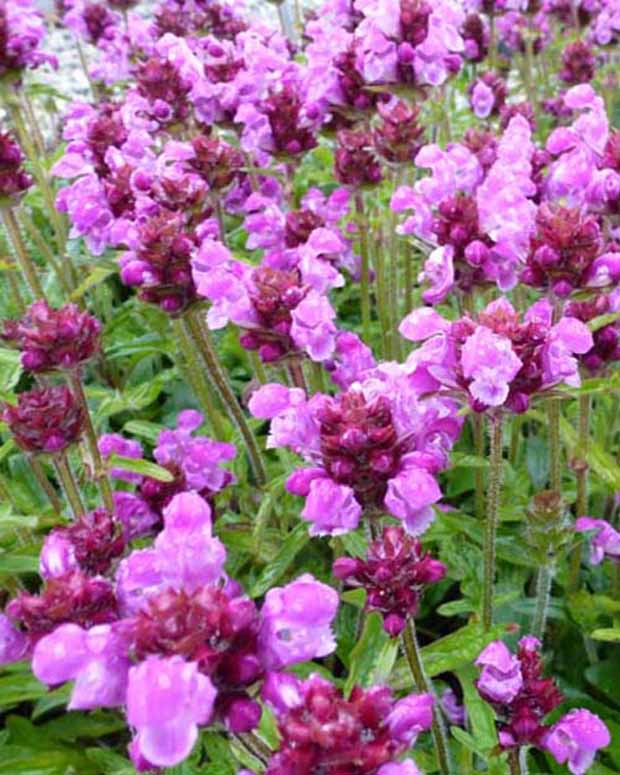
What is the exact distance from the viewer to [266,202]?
9.41ft

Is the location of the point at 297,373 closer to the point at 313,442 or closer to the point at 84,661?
the point at 313,442

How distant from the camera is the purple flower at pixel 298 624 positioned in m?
1.24

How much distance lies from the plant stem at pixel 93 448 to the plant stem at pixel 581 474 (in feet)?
3.69

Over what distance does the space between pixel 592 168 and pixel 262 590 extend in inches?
48.7

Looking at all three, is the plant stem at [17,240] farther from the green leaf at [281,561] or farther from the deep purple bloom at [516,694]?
the deep purple bloom at [516,694]

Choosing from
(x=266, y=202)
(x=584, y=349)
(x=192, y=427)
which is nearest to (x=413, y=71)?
(x=266, y=202)

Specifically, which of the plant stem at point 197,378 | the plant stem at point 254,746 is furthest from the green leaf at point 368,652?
the plant stem at point 197,378

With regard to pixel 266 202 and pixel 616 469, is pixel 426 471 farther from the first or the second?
pixel 266 202

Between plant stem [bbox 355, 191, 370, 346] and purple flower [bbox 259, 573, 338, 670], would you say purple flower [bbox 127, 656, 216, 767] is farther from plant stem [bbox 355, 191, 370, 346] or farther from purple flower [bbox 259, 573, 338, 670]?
plant stem [bbox 355, 191, 370, 346]

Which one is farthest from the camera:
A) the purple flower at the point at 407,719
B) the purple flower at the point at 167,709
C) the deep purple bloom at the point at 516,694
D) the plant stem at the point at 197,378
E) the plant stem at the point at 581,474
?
the plant stem at the point at 197,378

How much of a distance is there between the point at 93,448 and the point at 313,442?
683 millimetres

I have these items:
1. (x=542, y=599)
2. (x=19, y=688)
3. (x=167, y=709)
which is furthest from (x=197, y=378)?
(x=167, y=709)

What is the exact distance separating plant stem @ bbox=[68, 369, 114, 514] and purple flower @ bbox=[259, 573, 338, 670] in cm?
96

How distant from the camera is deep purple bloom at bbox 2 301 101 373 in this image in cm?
213
